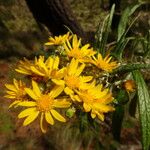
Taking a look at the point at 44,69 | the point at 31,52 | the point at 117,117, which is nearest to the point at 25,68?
the point at 44,69

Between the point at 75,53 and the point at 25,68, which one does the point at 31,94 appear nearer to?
the point at 25,68

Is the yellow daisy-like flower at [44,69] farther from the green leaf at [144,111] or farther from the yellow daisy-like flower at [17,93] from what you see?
the green leaf at [144,111]

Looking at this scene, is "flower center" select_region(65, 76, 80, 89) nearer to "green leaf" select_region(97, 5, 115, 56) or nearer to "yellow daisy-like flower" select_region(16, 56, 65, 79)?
"yellow daisy-like flower" select_region(16, 56, 65, 79)

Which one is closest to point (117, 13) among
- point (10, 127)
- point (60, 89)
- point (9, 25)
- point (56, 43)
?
point (9, 25)

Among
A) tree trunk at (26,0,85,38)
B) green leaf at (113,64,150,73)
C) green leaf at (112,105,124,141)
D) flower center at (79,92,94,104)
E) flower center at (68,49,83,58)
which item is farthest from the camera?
tree trunk at (26,0,85,38)

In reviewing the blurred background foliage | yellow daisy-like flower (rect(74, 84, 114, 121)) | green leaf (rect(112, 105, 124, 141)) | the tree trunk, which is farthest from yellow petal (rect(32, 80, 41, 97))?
the tree trunk

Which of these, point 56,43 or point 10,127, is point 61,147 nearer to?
point 10,127

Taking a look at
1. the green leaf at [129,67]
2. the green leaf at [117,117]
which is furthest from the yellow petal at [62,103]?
the green leaf at [117,117]

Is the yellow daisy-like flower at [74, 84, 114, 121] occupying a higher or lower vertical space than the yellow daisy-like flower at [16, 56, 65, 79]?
lower
